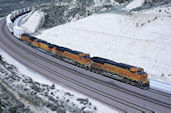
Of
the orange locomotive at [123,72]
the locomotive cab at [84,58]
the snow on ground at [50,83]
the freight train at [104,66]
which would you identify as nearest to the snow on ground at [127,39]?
the orange locomotive at [123,72]

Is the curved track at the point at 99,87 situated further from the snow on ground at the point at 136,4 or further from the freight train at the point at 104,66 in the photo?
the snow on ground at the point at 136,4

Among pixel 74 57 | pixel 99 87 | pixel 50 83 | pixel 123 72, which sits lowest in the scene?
pixel 50 83

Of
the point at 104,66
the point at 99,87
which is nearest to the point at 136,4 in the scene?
the point at 104,66

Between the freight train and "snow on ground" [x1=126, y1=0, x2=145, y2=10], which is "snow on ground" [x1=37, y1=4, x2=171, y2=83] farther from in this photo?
"snow on ground" [x1=126, y1=0, x2=145, y2=10]

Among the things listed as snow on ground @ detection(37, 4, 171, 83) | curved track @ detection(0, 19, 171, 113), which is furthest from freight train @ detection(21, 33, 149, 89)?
snow on ground @ detection(37, 4, 171, 83)

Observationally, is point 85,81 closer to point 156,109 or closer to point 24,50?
point 156,109

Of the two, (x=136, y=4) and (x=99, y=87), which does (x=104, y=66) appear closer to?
(x=99, y=87)
